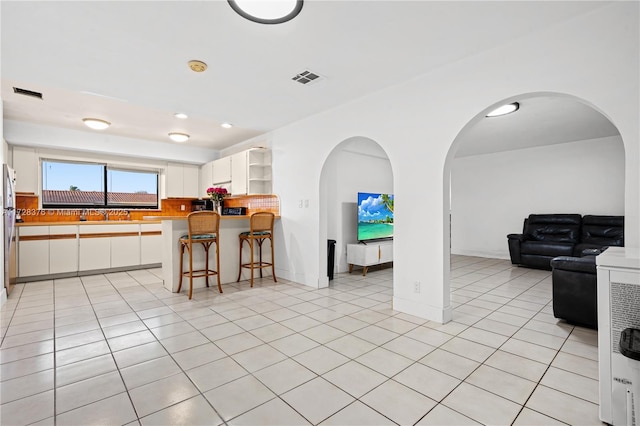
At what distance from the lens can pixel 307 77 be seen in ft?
10.7

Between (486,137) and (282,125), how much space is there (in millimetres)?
4003

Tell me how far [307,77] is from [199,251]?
289 centimetres

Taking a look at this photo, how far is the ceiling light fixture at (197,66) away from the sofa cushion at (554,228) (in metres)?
6.68

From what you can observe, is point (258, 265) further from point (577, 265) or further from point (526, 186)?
point (526, 186)

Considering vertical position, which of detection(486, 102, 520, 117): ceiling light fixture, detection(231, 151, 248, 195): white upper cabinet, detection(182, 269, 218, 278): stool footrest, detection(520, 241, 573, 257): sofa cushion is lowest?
detection(182, 269, 218, 278): stool footrest

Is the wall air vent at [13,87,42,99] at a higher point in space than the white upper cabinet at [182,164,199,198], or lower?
higher

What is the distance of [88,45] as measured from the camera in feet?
8.56

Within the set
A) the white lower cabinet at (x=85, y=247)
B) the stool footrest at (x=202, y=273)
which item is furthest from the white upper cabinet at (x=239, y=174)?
the white lower cabinet at (x=85, y=247)

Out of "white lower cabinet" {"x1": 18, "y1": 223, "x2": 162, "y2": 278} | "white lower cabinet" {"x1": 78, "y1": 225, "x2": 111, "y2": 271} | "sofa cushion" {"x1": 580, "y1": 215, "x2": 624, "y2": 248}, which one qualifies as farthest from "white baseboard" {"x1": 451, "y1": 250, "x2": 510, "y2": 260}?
"white lower cabinet" {"x1": 78, "y1": 225, "x2": 111, "y2": 271}

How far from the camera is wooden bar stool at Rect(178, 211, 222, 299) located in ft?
13.0

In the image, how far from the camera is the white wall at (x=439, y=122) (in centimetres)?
207

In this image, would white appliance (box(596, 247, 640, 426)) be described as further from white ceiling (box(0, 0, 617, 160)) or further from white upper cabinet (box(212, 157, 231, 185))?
white upper cabinet (box(212, 157, 231, 185))

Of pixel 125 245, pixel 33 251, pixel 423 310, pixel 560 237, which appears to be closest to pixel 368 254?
pixel 423 310

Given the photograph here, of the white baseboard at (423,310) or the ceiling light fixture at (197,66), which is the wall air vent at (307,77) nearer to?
the ceiling light fixture at (197,66)
